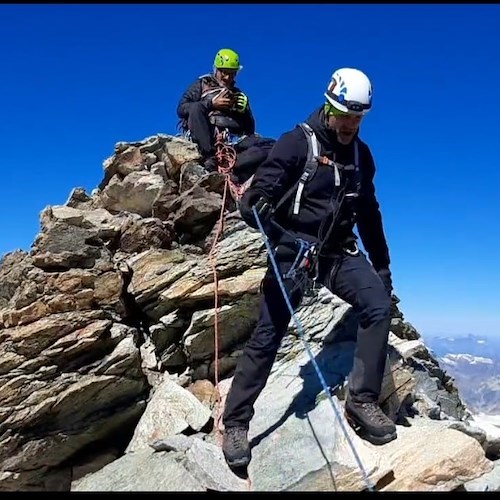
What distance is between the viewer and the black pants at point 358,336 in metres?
9.28

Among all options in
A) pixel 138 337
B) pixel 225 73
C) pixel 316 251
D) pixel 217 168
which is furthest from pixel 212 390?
pixel 225 73

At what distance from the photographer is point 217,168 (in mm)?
17625

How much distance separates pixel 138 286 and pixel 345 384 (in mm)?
6153

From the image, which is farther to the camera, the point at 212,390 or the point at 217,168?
the point at 217,168

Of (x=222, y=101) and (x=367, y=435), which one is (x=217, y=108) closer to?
(x=222, y=101)

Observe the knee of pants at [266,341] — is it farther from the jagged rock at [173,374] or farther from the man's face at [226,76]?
the man's face at [226,76]

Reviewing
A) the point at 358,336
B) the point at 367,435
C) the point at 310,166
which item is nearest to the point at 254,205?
the point at 310,166

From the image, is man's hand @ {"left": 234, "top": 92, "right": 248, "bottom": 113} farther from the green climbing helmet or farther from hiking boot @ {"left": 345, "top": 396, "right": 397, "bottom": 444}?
hiking boot @ {"left": 345, "top": 396, "right": 397, "bottom": 444}

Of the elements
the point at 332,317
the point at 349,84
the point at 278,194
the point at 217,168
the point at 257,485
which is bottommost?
the point at 257,485

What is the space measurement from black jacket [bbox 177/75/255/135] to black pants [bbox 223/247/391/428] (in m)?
9.74

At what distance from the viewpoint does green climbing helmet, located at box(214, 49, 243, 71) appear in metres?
18.0

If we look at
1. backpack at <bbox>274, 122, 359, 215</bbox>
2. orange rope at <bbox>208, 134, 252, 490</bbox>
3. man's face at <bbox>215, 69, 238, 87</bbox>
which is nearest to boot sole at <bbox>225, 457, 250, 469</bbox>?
orange rope at <bbox>208, 134, 252, 490</bbox>

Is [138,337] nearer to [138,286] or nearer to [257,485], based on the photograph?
[138,286]

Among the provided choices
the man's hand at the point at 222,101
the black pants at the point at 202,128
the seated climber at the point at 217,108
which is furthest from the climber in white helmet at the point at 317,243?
the man's hand at the point at 222,101
